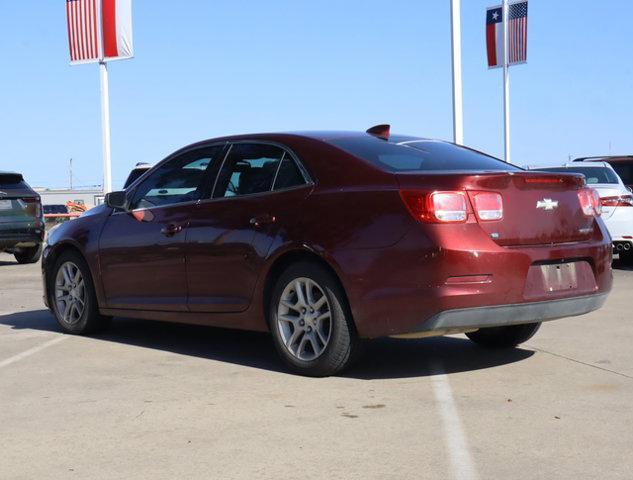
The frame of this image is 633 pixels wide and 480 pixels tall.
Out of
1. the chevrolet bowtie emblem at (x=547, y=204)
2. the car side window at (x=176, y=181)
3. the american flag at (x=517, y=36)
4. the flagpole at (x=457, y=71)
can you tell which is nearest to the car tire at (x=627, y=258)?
the flagpole at (x=457, y=71)

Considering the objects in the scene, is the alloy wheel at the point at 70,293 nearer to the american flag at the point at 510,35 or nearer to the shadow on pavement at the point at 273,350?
the shadow on pavement at the point at 273,350

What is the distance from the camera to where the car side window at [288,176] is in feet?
19.7

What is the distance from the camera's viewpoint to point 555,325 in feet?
26.5

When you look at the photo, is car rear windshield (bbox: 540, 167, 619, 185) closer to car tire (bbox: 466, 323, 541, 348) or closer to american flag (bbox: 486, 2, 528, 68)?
car tire (bbox: 466, 323, 541, 348)

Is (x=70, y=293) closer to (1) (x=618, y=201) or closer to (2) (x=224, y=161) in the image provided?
(2) (x=224, y=161)

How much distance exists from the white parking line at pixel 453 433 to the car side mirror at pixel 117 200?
290 centimetres

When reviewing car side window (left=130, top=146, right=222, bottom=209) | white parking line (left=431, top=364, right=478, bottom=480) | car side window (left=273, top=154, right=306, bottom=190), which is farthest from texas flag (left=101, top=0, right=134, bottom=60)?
white parking line (left=431, top=364, right=478, bottom=480)

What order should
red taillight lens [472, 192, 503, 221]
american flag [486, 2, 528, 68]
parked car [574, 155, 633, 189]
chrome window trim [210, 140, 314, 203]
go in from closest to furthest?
1. red taillight lens [472, 192, 503, 221]
2. chrome window trim [210, 140, 314, 203]
3. parked car [574, 155, 633, 189]
4. american flag [486, 2, 528, 68]

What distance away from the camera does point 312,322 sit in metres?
5.78

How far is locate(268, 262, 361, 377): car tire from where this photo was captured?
5605mm

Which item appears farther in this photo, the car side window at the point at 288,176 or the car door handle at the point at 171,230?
the car door handle at the point at 171,230

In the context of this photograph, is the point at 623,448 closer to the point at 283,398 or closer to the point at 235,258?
the point at 283,398

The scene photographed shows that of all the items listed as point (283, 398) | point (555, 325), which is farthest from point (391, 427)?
point (555, 325)

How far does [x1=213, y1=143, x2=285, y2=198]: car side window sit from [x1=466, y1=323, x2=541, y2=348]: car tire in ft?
6.38
